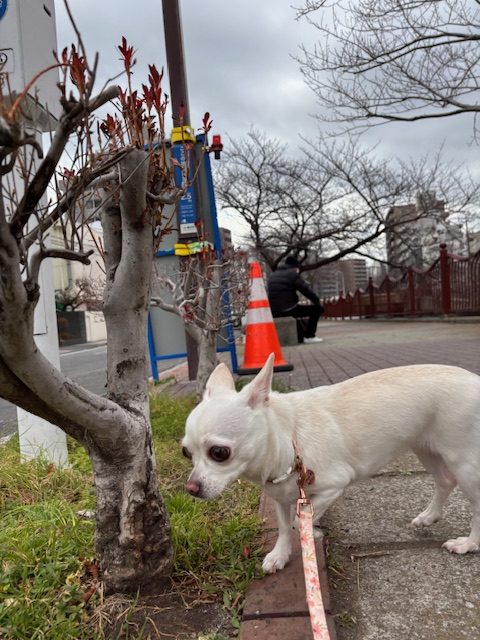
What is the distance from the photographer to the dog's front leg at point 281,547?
6.67ft

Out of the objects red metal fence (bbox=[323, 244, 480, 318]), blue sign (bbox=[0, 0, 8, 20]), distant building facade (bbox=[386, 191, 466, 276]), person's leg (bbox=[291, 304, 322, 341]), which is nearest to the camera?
blue sign (bbox=[0, 0, 8, 20])

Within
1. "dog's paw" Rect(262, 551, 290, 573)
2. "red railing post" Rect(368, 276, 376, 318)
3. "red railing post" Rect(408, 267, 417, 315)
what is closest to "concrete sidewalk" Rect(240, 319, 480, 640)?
"dog's paw" Rect(262, 551, 290, 573)

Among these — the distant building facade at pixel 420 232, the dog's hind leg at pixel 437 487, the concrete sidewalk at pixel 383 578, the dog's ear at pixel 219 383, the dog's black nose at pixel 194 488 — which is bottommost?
the concrete sidewalk at pixel 383 578

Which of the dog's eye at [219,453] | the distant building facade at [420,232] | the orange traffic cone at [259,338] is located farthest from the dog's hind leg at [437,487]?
the distant building facade at [420,232]

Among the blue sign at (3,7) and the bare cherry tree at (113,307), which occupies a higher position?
the blue sign at (3,7)

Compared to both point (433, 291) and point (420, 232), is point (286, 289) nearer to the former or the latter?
point (433, 291)

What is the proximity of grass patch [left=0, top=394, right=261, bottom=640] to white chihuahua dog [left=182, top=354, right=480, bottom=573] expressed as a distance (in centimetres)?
23

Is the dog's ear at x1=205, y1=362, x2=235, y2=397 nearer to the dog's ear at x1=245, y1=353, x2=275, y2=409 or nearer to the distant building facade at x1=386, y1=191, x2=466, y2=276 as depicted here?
the dog's ear at x1=245, y1=353, x2=275, y2=409

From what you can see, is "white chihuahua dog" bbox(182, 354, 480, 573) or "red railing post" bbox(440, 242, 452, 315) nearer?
"white chihuahua dog" bbox(182, 354, 480, 573)

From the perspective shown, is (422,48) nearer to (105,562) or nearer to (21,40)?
(21,40)

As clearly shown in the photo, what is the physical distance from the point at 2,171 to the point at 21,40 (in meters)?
2.05

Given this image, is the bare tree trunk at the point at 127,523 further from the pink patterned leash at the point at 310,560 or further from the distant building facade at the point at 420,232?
the distant building facade at the point at 420,232

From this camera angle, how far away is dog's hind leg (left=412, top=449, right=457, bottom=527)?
2.32 meters

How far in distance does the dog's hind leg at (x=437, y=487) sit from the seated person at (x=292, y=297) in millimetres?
10574
